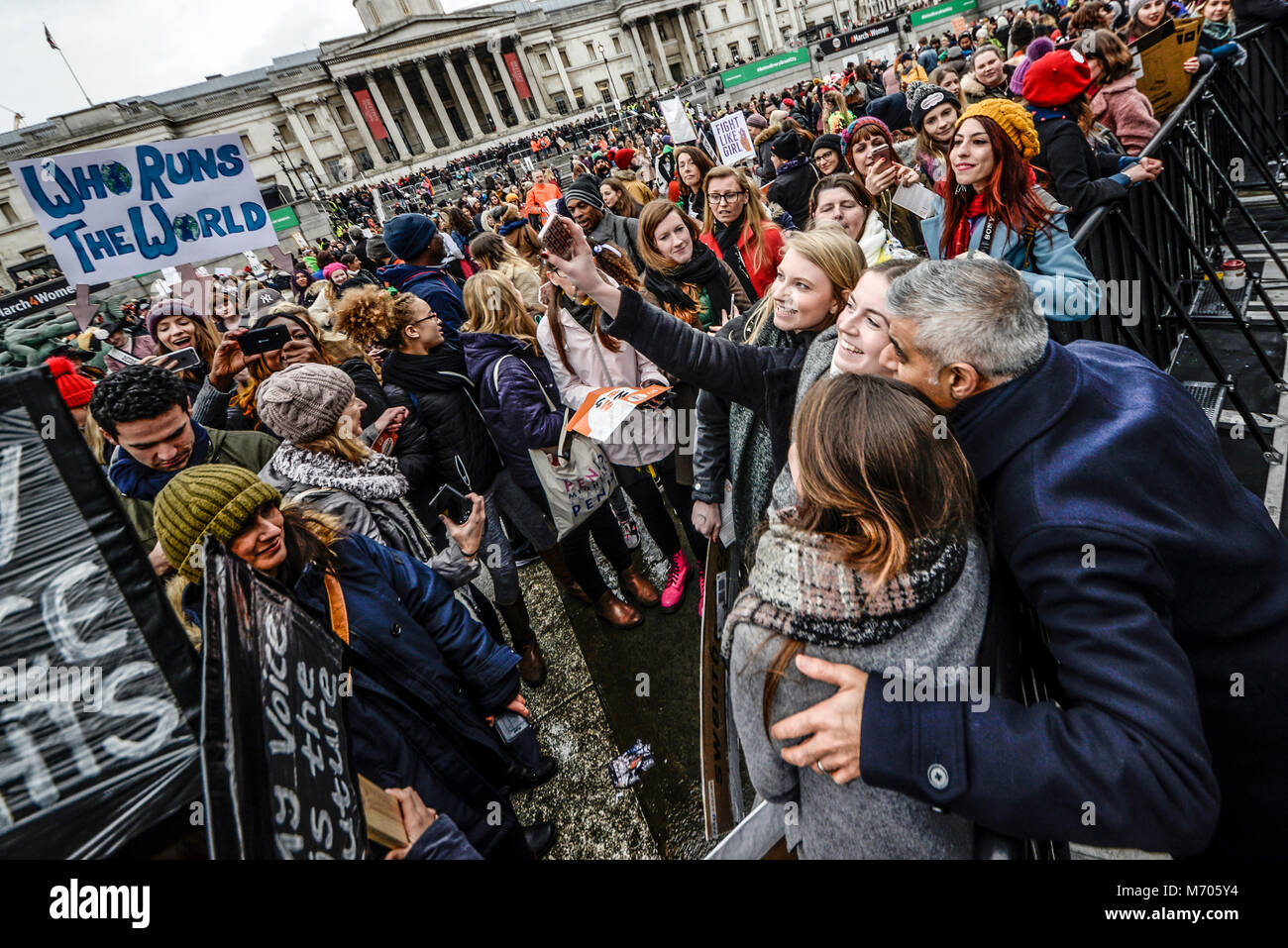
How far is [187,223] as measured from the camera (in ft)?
13.8

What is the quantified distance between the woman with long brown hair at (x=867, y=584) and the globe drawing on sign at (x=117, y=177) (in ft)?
16.5

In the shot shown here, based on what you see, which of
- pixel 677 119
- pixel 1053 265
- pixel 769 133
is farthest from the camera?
pixel 677 119

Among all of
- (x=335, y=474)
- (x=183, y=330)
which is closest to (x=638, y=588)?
(x=335, y=474)

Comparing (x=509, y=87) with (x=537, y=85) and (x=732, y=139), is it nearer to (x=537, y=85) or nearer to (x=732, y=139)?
(x=537, y=85)

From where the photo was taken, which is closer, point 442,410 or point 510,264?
point 442,410

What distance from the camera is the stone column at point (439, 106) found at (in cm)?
5516

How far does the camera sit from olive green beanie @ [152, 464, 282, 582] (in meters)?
1.52

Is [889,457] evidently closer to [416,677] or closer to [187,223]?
[416,677]

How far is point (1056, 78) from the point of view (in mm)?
3201

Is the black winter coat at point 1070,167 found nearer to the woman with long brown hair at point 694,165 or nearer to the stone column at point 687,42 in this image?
the woman with long brown hair at point 694,165

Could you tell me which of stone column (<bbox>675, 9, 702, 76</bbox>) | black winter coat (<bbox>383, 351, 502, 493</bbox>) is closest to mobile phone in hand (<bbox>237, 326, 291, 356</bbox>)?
black winter coat (<bbox>383, 351, 502, 493</bbox>)

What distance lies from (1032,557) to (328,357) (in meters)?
3.66

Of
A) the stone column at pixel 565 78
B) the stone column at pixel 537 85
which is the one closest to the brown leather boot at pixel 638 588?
the stone column at pixel 537 85

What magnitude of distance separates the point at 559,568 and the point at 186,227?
366 cm
